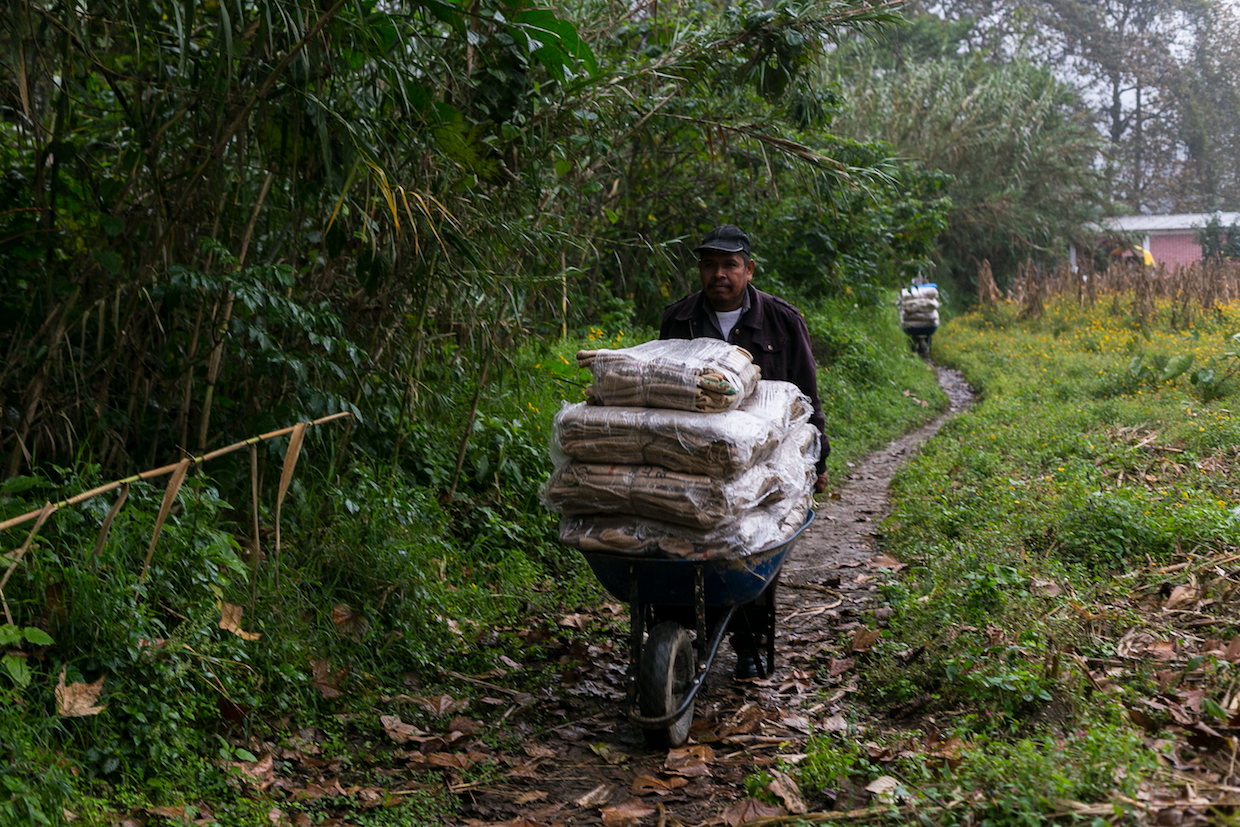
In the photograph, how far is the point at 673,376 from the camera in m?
3.87

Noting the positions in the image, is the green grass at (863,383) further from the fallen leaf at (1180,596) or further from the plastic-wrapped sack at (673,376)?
the plastic-wrapped sack at (673,376)

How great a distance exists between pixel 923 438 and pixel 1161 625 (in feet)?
25.8

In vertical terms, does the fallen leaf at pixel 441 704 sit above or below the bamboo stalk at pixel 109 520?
below

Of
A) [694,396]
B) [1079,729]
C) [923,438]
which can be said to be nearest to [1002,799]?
[1079,729]

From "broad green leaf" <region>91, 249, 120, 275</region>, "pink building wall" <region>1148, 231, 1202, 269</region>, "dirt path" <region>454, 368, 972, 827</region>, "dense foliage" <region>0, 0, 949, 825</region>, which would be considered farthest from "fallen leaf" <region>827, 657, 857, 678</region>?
"pink building wall" <region>1148, 231, 1202, 269</region>

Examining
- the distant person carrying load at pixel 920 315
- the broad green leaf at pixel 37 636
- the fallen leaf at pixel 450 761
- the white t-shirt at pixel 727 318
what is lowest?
the distant person carrying load at pixel 920 315

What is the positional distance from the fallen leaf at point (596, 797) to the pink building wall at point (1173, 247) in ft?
136

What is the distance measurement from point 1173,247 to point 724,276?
137ft

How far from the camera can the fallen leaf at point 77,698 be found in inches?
128

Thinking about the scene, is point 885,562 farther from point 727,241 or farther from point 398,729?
point 398,729

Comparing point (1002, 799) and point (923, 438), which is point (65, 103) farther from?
point (923, 438)

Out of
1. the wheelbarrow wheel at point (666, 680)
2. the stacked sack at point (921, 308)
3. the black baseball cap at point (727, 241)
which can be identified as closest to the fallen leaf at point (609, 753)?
the wheelbarrow wheel at point (666, 680)

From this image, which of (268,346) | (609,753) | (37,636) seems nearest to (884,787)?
(609,753)

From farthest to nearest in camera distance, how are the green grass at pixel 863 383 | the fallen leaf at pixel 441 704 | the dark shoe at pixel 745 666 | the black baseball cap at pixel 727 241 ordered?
the green grass at pixel 863 383
the dark shoe at pixel 745 666
the black baseball cap at pixel 727 241
the fallen leaf at pixel 441 704
